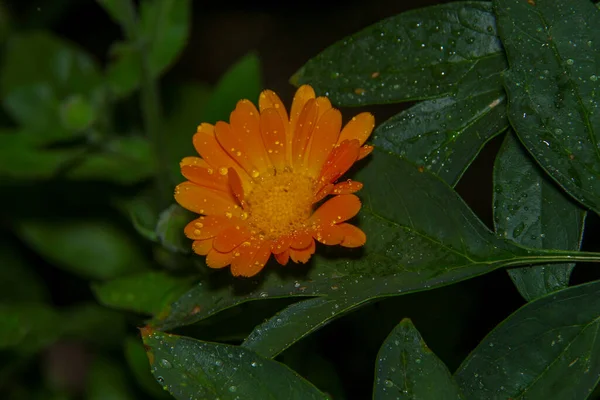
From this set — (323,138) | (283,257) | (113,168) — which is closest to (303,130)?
(323,138)

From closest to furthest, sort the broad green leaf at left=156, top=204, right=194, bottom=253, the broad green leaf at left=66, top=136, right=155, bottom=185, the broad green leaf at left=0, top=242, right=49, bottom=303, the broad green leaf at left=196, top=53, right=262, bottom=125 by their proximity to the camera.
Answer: the broad green leaf at left=156, top=204, right=194, bottom=253 → the broad green leaf at left=196, top=53, right=262, bottom=125 → the broad green leaf at left=66, top=136, right=155, bottom=185 → the broad green leaf at left=0, top=242, right=49, bottom=303

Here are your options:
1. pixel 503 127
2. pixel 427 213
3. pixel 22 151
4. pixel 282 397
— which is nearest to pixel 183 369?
pixel 282 397

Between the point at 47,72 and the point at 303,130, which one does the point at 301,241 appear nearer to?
the point at 303,130

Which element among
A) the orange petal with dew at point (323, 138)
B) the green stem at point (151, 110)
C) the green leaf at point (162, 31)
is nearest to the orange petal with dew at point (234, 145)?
the orange petal with dew at point (323, 138)

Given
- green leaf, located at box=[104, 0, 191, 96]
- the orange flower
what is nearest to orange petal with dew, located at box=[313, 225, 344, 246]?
the orange flower

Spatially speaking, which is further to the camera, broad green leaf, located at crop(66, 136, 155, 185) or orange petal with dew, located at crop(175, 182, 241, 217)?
broad green leaf, located at crop(66, 136, 155, 185)

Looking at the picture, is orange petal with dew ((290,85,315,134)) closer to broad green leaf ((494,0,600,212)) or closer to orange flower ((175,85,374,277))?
orange flower ((175,85,374,277))
